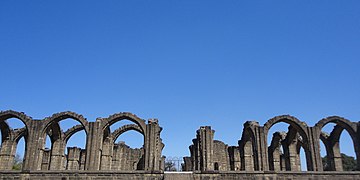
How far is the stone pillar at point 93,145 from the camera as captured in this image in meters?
19.2

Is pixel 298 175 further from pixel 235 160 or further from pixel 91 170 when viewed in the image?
pixel 91 170

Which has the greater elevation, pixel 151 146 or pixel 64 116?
pixel 64 116

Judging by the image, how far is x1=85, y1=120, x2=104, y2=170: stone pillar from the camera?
19.2m

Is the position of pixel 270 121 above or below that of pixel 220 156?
above

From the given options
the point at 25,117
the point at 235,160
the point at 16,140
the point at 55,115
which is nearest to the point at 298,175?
the point at 235,160

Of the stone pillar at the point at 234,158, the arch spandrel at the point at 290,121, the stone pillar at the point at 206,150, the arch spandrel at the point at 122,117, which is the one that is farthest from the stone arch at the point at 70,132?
the arch spandrel at the point at 290,121

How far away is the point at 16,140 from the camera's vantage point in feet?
75.9

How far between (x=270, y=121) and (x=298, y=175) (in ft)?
11.9

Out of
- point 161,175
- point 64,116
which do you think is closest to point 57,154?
point 64,116

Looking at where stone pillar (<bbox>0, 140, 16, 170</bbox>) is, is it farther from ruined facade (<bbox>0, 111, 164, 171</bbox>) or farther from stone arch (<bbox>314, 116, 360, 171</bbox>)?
stone arch (<bbox>314, 116, 360, 171</bbox>)

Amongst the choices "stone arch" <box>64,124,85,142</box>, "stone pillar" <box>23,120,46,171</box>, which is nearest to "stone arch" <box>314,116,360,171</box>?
"stone arch" <box>64,124,85,142</box>

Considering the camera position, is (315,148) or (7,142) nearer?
(315,148)

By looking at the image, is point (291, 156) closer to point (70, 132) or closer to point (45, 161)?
point (70, 132)

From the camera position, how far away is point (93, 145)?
772 inches
